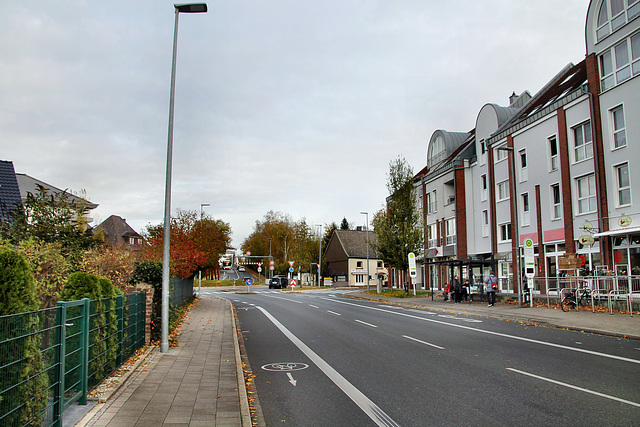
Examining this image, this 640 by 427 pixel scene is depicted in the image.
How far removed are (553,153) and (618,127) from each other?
206 inches

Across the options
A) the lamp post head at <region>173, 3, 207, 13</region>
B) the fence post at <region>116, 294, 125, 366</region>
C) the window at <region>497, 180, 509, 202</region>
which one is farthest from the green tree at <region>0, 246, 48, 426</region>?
the window at <region>497, 180, 509, 202</region>

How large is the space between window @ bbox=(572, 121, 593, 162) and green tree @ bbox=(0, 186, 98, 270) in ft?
78.7

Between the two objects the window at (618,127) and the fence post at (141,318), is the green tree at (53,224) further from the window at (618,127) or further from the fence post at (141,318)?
the window at (618,127)

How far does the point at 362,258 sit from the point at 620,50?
59290 mm

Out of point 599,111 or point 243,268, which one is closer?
point 599,111

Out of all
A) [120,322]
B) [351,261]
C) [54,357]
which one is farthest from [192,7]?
[351,261]

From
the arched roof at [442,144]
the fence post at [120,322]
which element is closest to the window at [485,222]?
the arched roof at [442,144]

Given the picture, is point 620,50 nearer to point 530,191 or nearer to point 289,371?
point 530,191

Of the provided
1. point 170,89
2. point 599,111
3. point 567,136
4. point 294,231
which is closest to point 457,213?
point 567,136

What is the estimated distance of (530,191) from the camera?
31.0 m

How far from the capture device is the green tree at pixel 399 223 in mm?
40750

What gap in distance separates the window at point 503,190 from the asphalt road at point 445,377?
768 inches

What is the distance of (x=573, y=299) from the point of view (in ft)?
72.9

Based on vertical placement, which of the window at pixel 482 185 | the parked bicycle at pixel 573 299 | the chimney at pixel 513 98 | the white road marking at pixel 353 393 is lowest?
the white road marking at pixel 353 393
